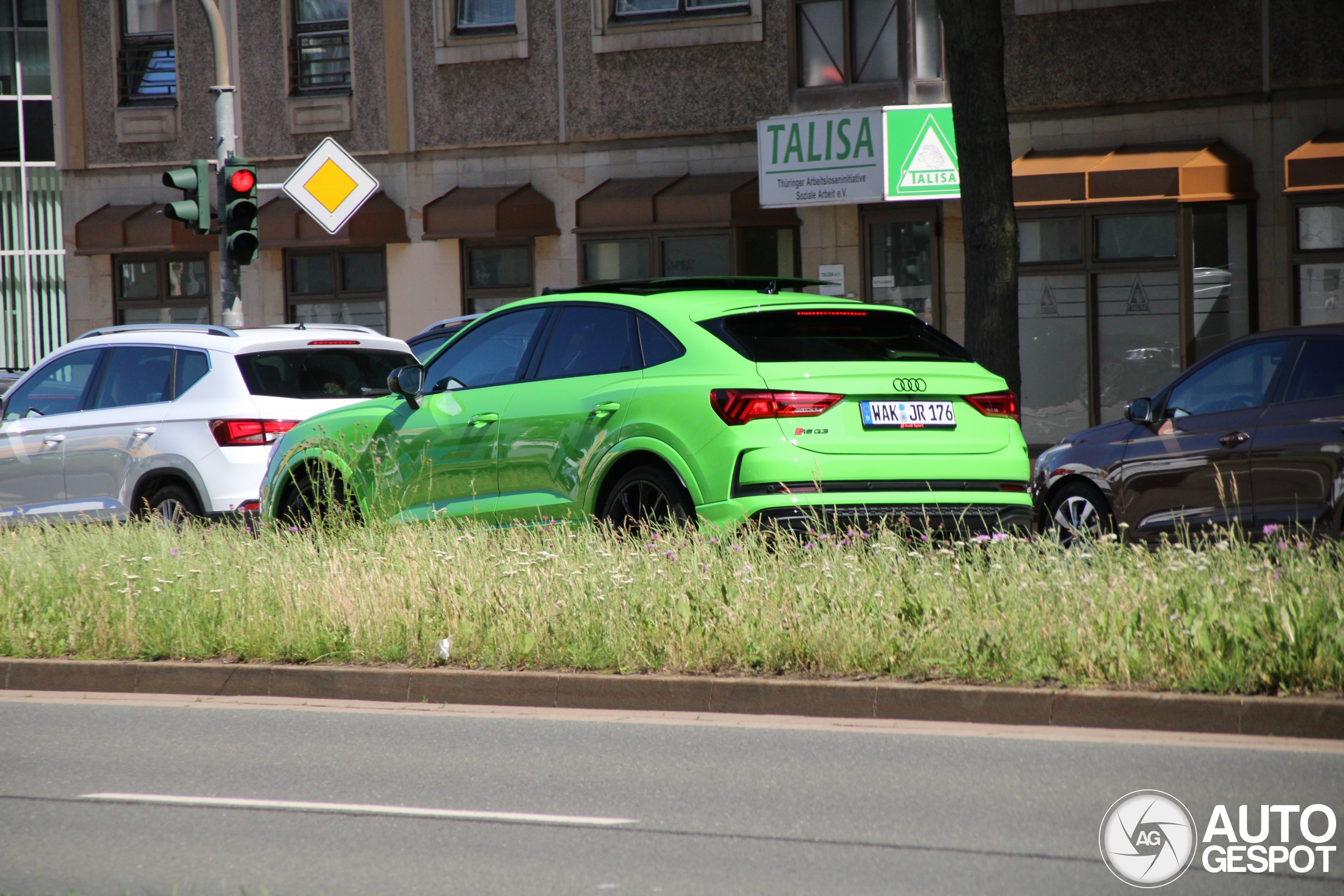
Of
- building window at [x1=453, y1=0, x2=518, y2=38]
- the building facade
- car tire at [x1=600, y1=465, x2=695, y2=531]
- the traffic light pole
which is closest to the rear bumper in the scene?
car tire at [x1=600, y1=465, x2=695, y2=531]

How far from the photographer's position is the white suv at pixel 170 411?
12031mm

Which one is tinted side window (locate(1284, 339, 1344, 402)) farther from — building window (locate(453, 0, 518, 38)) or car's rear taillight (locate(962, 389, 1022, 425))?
building window (locate(453, 0, 518, 38))

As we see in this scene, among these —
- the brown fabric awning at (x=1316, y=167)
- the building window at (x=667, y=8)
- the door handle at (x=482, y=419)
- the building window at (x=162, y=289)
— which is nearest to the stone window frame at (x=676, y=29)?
the building window at (x=667, y=8)

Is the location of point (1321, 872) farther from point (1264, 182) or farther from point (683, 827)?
point (1264, 182)

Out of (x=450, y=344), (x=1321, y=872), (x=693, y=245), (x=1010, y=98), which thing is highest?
(x=1010, y=98)

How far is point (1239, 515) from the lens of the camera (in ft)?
35.4

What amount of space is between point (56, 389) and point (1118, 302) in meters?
11.8

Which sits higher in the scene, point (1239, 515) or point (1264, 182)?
point (1264, 182)

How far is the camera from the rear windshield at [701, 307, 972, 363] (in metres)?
9.15

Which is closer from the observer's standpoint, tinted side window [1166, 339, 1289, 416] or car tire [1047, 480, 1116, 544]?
tinted side window [1166, 339, 1289, 416]

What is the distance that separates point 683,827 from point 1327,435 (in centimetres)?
607

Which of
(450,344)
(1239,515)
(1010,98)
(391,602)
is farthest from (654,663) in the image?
(1010,98)

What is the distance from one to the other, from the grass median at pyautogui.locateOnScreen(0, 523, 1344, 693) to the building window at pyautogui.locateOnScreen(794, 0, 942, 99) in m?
12.5

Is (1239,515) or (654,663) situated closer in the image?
(654,663)
